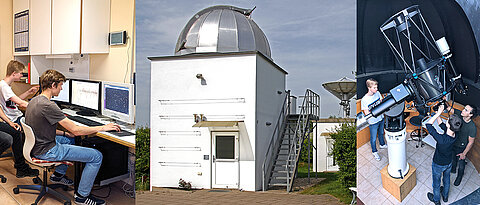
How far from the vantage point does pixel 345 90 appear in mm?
4992

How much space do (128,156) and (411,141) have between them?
2.87 meters

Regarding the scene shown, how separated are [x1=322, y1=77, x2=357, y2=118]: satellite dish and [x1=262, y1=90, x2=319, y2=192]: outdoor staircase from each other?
23 cm

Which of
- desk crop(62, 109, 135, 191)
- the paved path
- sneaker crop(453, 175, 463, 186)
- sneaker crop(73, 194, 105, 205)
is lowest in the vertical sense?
the paved path

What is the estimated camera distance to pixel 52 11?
190 inches

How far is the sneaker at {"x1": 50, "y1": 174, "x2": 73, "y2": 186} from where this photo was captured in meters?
4.59

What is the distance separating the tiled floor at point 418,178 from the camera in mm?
4129

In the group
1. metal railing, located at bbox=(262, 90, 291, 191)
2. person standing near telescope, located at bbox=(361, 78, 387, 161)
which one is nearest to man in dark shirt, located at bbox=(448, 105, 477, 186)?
person standing near telescope, located at bbox=(361, 78, 387, 161)

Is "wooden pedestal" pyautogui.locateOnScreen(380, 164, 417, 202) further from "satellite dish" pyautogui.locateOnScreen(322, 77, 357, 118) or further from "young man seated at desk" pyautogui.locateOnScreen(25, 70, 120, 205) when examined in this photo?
"young man seated at desk" pyautogui.locateOnScreen(25, 70, 120, 205)

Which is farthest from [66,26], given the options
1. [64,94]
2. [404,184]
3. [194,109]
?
[404,184]

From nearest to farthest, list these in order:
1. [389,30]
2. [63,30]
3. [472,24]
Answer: [472,24] < [389,30] < [63,30]

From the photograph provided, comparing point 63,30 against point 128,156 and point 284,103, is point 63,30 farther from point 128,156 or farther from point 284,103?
point 284,103

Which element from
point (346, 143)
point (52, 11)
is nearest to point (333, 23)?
point (346, 143)

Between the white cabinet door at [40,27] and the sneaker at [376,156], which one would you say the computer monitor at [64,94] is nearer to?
the white cabinet door at [40,27]

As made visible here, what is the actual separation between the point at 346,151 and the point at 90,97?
9.11 ft
